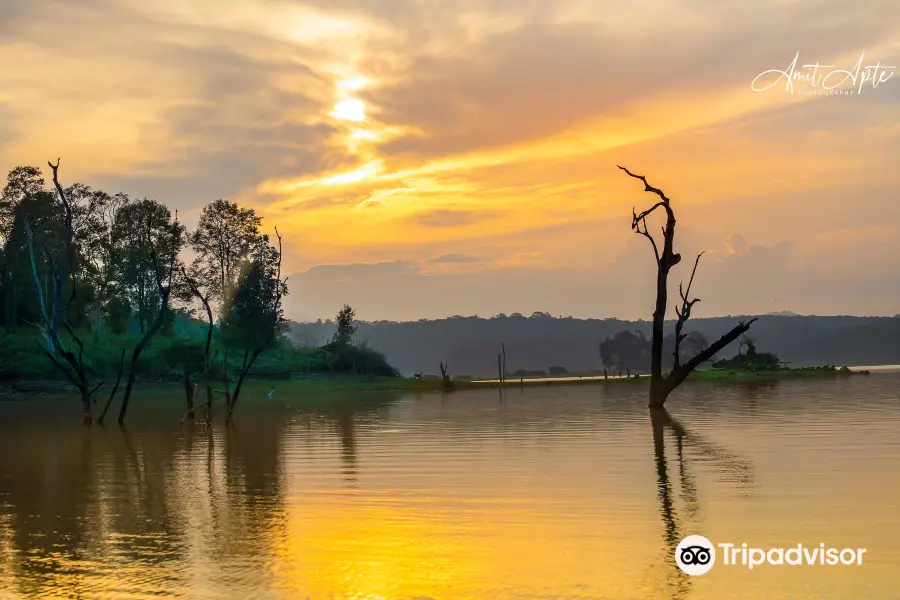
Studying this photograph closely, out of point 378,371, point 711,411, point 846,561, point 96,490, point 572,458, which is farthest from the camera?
point 378,371

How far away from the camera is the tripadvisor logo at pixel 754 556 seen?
12555 mm

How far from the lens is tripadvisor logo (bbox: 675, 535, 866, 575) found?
12.6 meters

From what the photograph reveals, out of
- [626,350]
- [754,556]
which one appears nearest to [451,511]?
[754,556]

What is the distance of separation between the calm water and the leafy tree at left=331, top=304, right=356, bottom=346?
73.7m

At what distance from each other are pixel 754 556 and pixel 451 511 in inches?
233

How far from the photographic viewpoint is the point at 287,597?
1148 centimetres

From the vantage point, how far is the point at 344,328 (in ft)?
362

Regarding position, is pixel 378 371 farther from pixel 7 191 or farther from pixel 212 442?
pixel 212 442

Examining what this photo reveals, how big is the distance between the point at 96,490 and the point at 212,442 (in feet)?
42.4

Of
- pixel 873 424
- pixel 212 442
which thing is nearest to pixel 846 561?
pixel 873 424

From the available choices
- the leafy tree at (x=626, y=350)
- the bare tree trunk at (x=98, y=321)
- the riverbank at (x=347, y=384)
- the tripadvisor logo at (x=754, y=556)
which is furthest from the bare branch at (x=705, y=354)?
the leafy tree at (x=626, y=350)

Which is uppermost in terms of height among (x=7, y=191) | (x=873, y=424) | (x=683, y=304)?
(x=7, y=191)

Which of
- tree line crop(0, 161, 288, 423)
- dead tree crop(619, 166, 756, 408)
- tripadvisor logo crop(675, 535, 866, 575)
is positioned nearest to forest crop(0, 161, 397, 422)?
tree line crop(0, 161, 288, 423)

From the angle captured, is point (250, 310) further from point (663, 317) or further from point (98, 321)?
point (663, 317)
